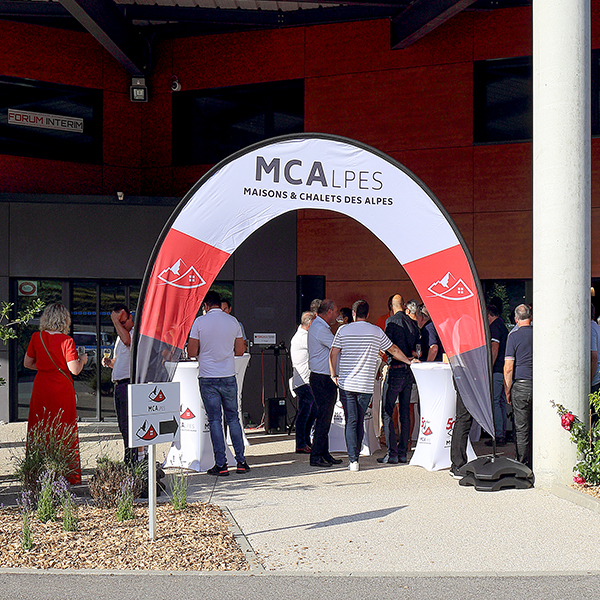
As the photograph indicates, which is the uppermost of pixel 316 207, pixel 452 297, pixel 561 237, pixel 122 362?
pixel 316 207

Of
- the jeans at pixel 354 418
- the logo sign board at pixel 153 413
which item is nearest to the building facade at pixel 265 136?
the jeans at pixel 354 418

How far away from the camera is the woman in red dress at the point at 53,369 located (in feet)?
25.1

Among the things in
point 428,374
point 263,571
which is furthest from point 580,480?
point 263,571

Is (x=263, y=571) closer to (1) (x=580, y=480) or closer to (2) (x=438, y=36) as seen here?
(1) (x=580, y=480)

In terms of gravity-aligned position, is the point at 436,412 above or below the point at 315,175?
below

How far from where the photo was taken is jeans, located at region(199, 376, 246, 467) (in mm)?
8344

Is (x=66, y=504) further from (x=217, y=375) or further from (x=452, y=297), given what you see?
(x=452, y=297)

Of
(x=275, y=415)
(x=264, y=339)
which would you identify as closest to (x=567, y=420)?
(x=275, y=415)

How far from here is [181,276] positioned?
7.38m

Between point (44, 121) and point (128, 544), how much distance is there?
10.6m

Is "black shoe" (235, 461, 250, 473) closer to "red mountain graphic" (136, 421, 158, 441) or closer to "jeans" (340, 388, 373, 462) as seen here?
"jeans" (340, 388, 373, 462)

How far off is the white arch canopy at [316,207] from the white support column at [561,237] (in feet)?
1.98

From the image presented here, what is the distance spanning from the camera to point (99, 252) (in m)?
13.4

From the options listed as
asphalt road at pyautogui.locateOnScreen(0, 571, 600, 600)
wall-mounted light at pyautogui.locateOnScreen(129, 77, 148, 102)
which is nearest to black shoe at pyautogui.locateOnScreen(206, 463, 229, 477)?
asphalt road at pyautogui.locateOnScreen(0, 571, 600, 600)
